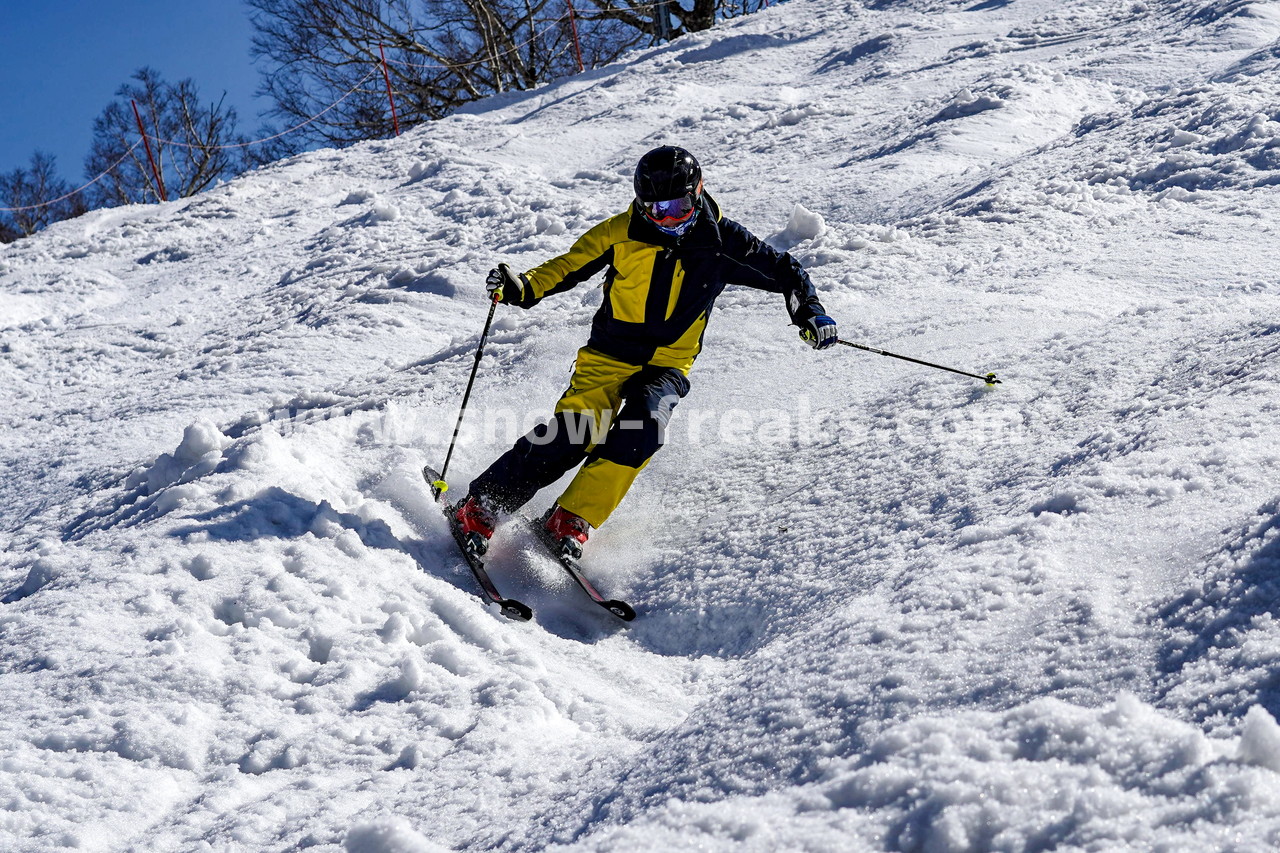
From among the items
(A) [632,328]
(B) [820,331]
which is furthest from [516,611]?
(B) [820,331]

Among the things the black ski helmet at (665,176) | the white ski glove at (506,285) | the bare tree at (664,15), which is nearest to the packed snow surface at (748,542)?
the white ski glove at (506,285)

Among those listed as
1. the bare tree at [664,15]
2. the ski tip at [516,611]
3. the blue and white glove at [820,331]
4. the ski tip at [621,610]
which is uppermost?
the bare tree at [664,15]

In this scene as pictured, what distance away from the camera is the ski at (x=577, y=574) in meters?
3.39

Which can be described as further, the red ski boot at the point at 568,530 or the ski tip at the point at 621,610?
the red ski boot at the point at 568,530

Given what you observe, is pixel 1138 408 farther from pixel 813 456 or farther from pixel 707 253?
pixel 707 253

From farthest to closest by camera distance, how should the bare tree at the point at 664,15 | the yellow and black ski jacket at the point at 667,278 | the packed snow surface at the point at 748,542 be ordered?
1. the bare tree at the point at 664,15
2. the yellow and black ski jacket at the point at 667,278
3. the packed snow surface at the point at 748,542

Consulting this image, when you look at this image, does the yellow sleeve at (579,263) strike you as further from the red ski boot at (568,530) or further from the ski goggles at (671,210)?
the red ski boot at (568,530)

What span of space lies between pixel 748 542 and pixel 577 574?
0.63 meters

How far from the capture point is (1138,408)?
324 centimetres

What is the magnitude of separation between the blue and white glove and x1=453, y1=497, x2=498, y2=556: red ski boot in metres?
1.46

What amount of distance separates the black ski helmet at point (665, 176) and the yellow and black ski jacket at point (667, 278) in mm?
143

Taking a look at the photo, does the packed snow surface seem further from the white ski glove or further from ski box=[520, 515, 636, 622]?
the white ski glove

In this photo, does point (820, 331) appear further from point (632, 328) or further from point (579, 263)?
point (579, 263)

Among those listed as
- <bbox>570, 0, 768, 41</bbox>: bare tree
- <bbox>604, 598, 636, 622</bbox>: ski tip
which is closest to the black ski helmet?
<bbox>604, 598, 636, 622</bbox>: ski tip
